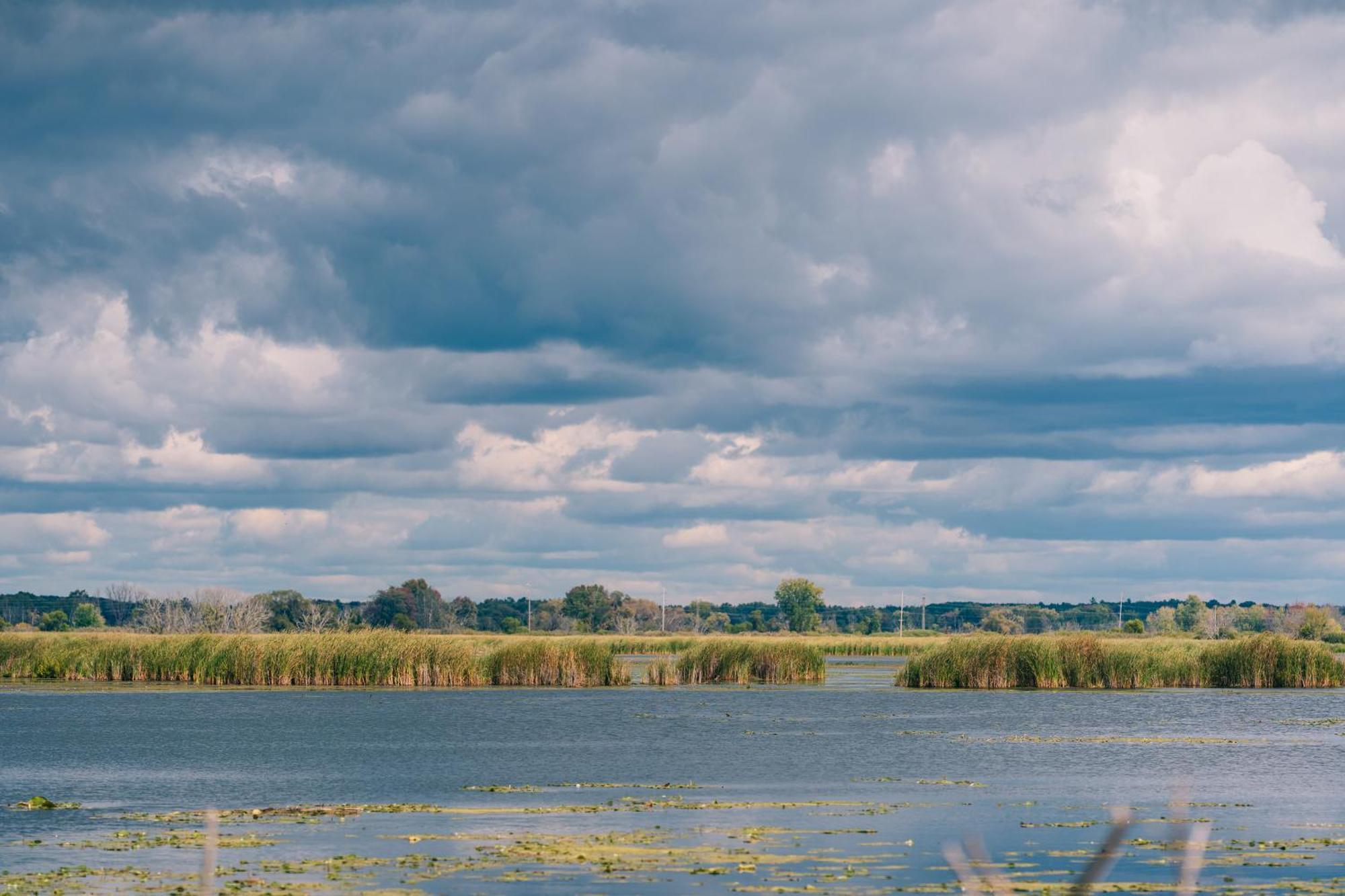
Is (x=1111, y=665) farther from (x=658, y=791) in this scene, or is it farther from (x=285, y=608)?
(x=285, y=608)

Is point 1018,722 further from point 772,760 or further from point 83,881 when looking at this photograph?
point 83,881

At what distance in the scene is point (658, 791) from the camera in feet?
110

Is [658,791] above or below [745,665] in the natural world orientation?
below

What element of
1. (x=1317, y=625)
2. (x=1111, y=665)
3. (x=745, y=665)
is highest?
(x=1317, y=625)

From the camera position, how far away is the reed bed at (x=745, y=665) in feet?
263

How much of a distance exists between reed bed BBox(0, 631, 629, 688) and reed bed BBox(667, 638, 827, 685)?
389cm

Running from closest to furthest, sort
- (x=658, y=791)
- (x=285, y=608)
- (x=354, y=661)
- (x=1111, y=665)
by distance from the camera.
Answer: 1. (x=658, y=791)
2. (x=354, y=661)
3. (x=1111, y=665)
4. (x=285, y=608)

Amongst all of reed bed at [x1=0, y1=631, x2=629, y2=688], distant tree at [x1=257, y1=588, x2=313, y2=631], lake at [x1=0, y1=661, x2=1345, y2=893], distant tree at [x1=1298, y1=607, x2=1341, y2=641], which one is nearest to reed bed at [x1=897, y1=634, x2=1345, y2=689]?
lake at [x1=0, y1=661, x2=1345, y2=893]

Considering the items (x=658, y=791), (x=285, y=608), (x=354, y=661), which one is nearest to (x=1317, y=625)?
(x=285, y=608)

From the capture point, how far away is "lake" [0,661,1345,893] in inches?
894

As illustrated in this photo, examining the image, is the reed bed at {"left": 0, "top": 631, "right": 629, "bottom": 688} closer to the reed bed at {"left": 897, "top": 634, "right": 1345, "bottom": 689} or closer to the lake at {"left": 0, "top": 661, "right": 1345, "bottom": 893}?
the lake at {"left": 0, "top": 661, "right": 1345, "bottom": 893}

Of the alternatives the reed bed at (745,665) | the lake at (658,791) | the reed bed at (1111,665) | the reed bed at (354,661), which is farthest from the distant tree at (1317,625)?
the lake at (658,791)

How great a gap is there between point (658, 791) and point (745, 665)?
4766 cm

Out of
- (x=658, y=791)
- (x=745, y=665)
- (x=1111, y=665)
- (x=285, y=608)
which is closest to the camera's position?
(x=658, y=791)
